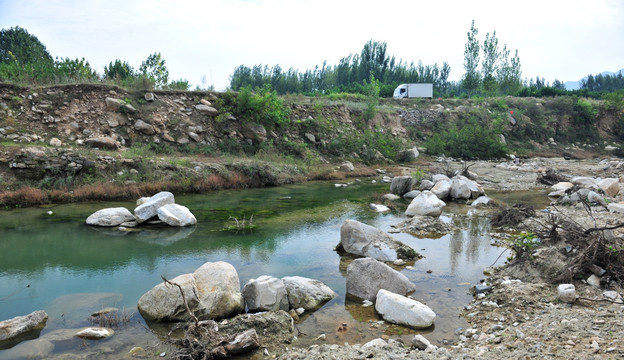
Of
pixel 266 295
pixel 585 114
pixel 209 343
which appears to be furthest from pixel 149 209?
pixel 585 114

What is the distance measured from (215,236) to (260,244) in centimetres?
120

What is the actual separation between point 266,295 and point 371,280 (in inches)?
60.5

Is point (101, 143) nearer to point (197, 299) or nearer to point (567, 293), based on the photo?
point (197, 299)

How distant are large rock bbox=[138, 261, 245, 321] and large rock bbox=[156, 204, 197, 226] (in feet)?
15.0

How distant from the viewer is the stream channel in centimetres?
485

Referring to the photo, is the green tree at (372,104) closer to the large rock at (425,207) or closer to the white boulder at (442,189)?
the white boulder at (442,189)

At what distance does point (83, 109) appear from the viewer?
16.2m

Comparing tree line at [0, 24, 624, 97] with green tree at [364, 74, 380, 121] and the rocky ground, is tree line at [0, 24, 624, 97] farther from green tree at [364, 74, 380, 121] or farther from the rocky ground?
the rocky ground

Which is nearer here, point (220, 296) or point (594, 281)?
point (220, 296)

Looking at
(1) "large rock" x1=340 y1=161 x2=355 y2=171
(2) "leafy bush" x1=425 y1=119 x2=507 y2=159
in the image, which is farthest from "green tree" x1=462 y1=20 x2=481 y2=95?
(1) "large rock" x1=340 y1=161 x2=355 y2=171

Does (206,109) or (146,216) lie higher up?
(206,109)

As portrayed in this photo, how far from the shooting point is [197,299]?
5.03m

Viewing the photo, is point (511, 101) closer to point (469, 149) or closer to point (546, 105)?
point (546, 105)

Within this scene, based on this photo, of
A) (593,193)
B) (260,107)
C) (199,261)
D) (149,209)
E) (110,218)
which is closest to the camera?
(199,261)
